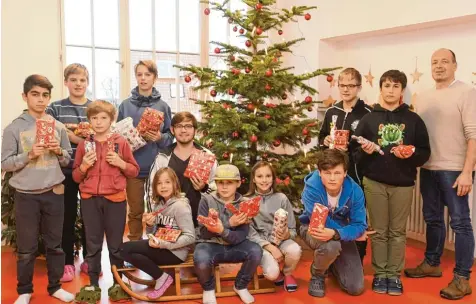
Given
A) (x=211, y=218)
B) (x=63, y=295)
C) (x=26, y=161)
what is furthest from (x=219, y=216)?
(x=26, y=161)

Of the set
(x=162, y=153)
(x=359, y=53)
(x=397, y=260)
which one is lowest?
(x=397, y=260)

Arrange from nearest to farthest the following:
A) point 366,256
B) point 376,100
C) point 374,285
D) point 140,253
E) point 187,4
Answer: point 140,253
point 374,285
point 366,256
point 376,100
point 187,4

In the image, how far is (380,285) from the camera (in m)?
3.29

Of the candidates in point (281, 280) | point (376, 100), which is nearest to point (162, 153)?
point (281, 280)

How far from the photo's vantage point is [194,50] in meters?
5.62

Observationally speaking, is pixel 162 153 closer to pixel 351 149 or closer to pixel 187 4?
pixel 351 149

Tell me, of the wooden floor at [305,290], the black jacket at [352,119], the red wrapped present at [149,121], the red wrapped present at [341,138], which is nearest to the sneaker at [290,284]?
the wooden floor at [305,290]

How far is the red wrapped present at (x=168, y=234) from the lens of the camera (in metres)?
3.07

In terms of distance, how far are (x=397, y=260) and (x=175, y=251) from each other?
5.11 ft

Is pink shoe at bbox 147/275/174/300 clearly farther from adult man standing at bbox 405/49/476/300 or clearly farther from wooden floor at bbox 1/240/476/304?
adult man standing at bbox 405/49/476/300

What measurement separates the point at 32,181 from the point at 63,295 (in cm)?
79

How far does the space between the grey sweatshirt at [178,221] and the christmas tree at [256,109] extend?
663 mm

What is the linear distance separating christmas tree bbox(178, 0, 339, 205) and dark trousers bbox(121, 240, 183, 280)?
0.92 meters

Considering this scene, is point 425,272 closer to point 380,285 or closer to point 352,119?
point 380,285
